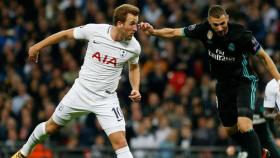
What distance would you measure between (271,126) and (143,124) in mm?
4114

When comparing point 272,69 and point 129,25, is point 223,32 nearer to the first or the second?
point 272,69

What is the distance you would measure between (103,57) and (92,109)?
69 cm

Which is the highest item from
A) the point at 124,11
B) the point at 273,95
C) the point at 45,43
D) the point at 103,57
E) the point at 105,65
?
the point at 124,11

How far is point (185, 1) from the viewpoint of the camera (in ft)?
65.4

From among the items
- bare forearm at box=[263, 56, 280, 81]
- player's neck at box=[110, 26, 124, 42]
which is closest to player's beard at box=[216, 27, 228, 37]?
bare forearm at box=[263, 56, 280, 81]

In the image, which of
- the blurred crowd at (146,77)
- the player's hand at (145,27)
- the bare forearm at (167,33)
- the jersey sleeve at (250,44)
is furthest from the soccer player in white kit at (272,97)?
the blurred crowd at (146,77)

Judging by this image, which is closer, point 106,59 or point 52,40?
point 52,40

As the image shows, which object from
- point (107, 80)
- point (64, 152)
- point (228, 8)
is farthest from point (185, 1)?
point (107, 80)

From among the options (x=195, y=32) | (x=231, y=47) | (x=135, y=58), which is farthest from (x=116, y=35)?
(x=231, y=47)

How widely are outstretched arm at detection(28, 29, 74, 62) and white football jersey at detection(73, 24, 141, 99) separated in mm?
119

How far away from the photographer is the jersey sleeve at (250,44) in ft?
37.4

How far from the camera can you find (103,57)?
11141mm

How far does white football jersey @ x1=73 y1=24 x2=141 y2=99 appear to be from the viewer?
11.1 metres

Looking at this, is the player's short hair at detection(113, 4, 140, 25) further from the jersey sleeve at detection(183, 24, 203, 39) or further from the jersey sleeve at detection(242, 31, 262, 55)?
the jersey sleeve at detection(242, 31, 262, 55)
